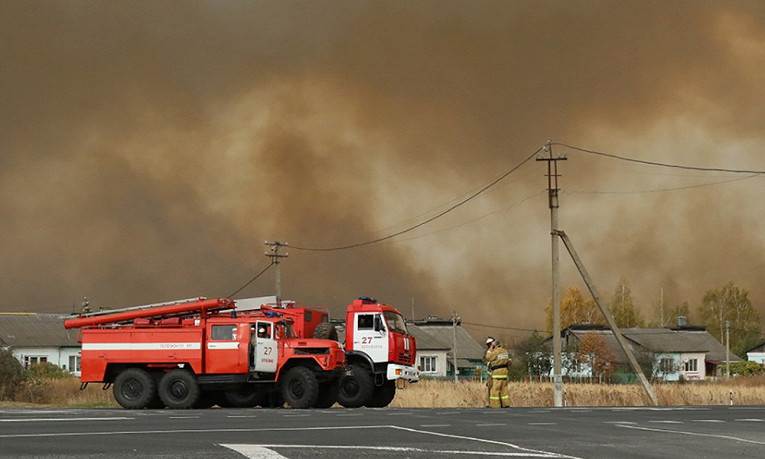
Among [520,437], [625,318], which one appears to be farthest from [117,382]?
[625,318]

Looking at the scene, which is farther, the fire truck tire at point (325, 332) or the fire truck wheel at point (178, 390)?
the fire truck tire at point (325, 332)

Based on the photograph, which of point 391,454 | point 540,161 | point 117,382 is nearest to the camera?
point 391,454

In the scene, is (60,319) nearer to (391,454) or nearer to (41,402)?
(41,402)

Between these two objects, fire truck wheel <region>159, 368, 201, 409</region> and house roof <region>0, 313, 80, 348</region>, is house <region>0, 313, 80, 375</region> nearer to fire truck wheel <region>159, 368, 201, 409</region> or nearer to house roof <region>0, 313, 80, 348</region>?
house roof <region>0, 313, 80, 348</region>

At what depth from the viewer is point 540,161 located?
47.8m

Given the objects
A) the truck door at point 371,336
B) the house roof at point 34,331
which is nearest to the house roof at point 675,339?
the house roof at point 34,331

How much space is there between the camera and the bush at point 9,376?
40312 mm

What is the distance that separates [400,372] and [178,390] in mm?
6274

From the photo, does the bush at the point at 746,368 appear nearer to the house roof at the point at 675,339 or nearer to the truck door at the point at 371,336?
the house roof at the point at 675,339

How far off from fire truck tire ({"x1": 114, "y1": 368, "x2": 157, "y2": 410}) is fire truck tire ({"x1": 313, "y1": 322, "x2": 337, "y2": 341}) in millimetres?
4855

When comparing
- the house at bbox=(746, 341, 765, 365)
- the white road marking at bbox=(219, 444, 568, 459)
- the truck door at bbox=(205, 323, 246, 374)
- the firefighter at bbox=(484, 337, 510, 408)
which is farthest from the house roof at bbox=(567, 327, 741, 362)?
the white road marking at bbox=(219, 444, 568, 459)

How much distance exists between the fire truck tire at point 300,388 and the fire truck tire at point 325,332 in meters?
1.85

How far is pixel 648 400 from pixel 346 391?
13.6 meters

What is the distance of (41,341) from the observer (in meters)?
88.4
